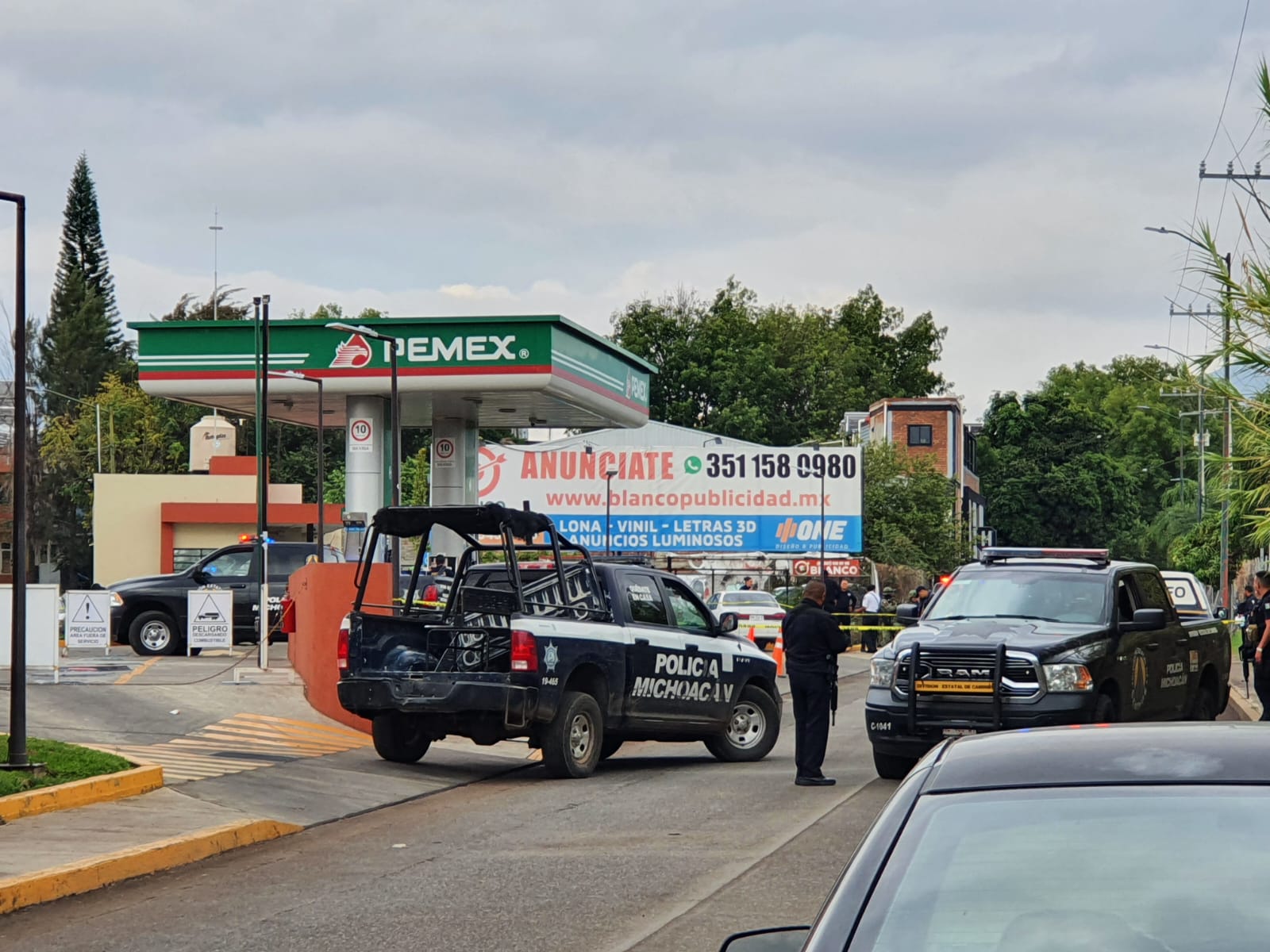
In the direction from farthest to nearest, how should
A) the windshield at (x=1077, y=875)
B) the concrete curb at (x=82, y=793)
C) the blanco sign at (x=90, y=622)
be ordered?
the blanco sign at (x=90, y=622) → the concrete curb at (x=82, y=793) → the windshield at (x=1077, y=875)

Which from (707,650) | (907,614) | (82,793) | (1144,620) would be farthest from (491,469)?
(82,793)

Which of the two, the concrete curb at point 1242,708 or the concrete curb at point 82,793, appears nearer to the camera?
the concrete curb at point 82,793

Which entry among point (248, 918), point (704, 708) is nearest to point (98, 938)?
point (248, 918)

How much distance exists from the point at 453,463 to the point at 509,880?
3283 cm

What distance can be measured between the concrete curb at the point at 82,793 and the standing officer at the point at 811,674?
206 inches

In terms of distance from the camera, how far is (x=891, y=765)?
15.1 meters

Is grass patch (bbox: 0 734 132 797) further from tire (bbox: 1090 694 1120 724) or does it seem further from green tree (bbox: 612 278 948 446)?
green tree (bbox: 612 278 948 446)

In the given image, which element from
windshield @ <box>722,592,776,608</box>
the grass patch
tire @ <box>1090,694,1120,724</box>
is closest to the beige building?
windshield @ <box>722,592,776,608</box>

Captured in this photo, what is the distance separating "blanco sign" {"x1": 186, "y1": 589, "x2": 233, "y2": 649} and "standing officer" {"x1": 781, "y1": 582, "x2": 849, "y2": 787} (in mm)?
14937

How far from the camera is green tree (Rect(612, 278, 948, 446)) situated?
323 feet

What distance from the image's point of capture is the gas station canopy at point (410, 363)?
128ft

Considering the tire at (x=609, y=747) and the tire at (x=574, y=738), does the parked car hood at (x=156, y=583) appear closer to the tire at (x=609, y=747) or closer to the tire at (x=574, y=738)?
the tire at (x=609, y=747)

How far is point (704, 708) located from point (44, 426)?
84618mm

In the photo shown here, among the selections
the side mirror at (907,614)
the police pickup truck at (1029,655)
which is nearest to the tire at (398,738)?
the police pickup truck at (1029,655)
